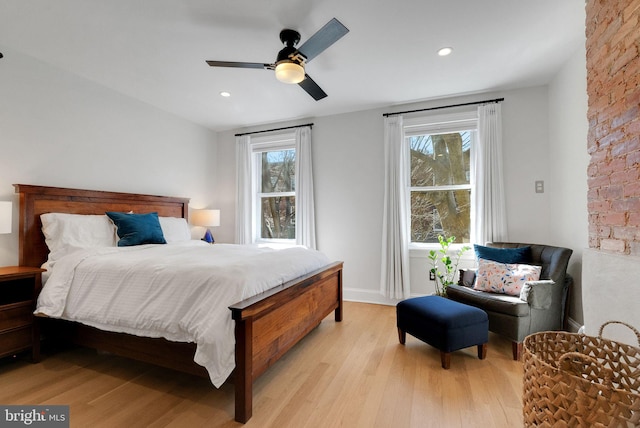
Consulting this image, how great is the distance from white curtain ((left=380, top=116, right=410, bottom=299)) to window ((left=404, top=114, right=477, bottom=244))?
7.1 inches

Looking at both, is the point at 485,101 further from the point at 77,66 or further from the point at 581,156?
the point at 77,66

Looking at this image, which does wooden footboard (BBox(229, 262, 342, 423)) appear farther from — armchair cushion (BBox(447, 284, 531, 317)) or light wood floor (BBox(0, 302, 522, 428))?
armchair cushion (BBox(447, 284, 531, 317))

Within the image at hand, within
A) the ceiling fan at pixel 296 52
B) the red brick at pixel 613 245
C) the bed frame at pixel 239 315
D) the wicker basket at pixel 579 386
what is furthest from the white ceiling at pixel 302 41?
the wicker basket at pixel 579 386

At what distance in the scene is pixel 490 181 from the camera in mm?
3371

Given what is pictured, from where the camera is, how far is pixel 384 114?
385 cm

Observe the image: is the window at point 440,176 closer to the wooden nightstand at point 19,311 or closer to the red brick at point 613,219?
the red brick at point 613,219

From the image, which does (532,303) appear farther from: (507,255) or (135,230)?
(135,230)

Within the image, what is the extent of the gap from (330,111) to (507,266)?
9.46 feet

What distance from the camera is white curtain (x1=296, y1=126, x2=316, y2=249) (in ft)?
13.7

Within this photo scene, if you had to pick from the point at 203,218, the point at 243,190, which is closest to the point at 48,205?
the point at 203,218

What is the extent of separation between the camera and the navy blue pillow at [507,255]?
9.40 feet

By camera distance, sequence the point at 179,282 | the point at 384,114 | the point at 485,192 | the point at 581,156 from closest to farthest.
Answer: the point at 179,282 → the point at 581,156 → the point at 485,192 → the point at 384,114

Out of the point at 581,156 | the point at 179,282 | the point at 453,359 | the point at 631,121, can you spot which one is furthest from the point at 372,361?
the point at 581,156

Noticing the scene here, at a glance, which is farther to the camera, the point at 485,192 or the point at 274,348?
the point at 485,192
